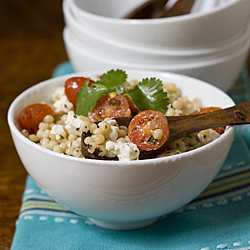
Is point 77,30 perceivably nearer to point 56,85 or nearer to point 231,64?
point 56,85

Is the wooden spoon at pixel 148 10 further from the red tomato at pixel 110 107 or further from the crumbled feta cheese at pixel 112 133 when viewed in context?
the crumbled feta cheese at pixel 112 133

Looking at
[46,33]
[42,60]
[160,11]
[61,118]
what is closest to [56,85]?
[61,118]

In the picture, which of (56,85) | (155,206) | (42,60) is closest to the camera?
(155,206)

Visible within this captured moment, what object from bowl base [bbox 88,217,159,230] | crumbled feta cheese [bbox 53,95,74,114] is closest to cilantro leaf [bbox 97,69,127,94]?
crumbled feta cheese [bbox 53,95,74,114]

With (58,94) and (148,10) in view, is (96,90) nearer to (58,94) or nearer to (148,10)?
(58,94)

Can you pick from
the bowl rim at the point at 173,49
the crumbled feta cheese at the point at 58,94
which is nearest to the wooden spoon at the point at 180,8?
the bowl rim at the point at 173,49

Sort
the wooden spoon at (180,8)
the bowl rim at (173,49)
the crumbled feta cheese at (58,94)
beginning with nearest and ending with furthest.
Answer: the crumbled feta cheese at (58,94) < the bowl rim at (173,49) < the wooden spoon at (180,8)

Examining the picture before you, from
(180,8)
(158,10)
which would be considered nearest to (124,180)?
(180,8)
